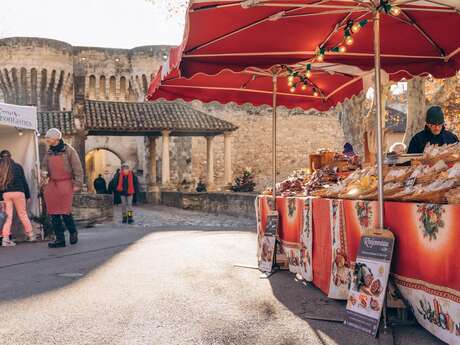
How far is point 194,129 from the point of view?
24500 millimetres

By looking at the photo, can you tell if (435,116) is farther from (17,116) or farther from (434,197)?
(17,116)

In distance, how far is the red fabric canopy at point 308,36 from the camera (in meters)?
4.62

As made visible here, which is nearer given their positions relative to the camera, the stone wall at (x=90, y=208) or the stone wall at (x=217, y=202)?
the stone wall at (x=90, y=208)

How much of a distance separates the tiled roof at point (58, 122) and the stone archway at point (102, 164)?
1322cm

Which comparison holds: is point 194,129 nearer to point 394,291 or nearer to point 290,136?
point 290,136

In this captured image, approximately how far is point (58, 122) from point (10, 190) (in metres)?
16.7

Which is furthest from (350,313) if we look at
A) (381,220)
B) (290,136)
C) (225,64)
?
(290,136)

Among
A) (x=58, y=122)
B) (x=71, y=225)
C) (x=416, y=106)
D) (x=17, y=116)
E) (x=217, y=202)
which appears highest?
(x=58, y=122)

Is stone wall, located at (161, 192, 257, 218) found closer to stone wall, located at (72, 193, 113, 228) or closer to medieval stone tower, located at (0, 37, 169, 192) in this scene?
stone wall, located at (72, 193, 113, 228)

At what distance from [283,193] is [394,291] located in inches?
107

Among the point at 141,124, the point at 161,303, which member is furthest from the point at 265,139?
the point at 161,303

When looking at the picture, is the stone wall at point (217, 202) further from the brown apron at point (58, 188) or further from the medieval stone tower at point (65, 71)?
the medieval stone tower at point (65, 71)

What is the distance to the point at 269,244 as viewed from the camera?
5.96 meters

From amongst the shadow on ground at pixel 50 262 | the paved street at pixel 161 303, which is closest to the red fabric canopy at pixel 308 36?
the paved street at pixel 161 303
